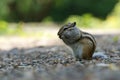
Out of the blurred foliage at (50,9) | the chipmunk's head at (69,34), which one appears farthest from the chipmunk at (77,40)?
the blurred foliage at (50,9)

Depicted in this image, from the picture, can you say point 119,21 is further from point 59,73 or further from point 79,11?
point 59,73

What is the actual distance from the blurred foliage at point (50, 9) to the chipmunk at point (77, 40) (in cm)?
1567

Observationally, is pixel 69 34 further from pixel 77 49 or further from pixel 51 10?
pixel 51 10

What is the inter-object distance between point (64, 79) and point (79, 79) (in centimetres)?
17

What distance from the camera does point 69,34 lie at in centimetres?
Result: 772

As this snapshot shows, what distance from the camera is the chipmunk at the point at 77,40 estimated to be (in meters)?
7.72

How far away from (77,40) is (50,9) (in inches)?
679

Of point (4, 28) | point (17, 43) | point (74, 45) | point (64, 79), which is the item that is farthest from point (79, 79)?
point (4, 28)

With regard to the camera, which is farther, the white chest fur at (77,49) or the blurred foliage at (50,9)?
the blurred foliage at (50,9)

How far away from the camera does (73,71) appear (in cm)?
629

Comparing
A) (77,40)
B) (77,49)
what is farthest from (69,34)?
(77,49)

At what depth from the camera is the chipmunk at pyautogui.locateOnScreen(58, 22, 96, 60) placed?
25.3 ft

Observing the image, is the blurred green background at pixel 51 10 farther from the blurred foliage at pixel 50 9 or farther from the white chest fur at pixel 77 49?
the white chest fur at pixel 77 49

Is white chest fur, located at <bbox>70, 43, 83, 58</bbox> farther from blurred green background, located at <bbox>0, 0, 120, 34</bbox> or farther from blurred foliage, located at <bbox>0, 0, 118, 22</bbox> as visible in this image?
blurred foliage, located at <bbox>0, 0, 118, 22</bbox>
